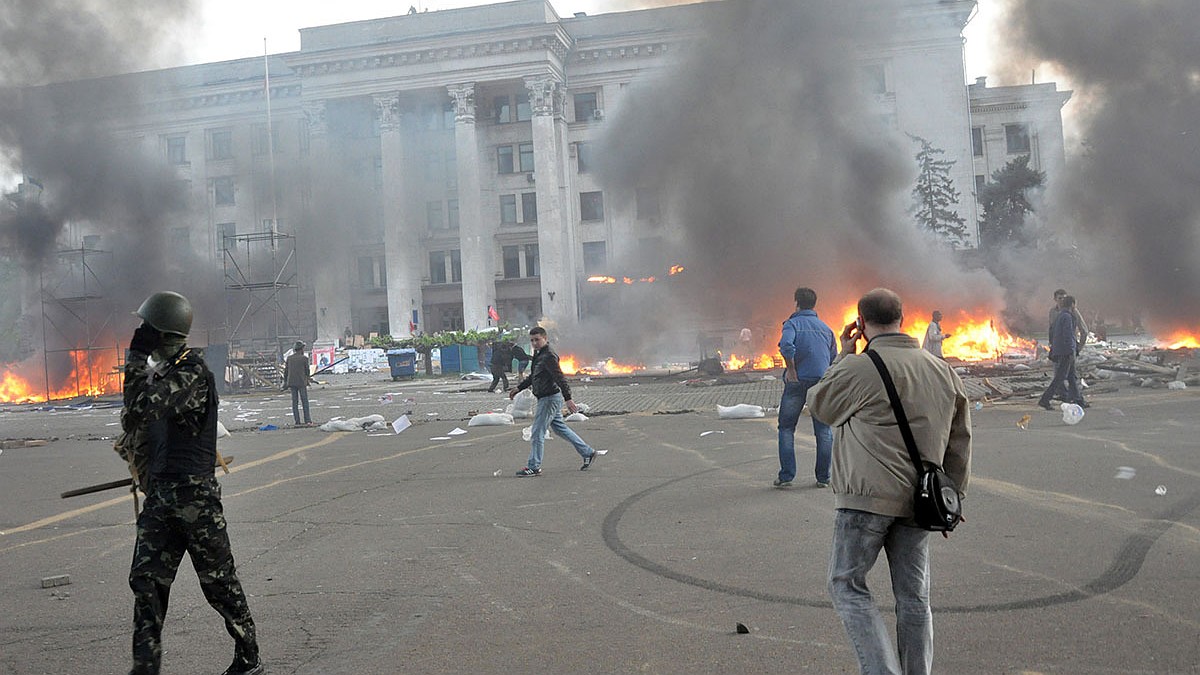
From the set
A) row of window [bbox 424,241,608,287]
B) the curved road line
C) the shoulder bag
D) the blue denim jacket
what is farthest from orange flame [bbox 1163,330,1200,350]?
row of window [bbox 424,241,608,287]

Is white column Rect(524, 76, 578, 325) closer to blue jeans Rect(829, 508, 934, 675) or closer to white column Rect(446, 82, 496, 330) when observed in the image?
white column Rect(446, 82, 496, 330)

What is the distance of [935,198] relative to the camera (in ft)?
143

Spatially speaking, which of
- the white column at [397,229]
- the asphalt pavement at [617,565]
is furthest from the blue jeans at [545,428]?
the white column at [397,229]

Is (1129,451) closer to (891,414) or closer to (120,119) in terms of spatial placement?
(891,414)

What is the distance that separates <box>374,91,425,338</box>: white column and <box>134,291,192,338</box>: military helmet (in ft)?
151

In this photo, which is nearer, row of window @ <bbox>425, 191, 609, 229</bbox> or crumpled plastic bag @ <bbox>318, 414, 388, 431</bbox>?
crumpled plastic bag @ <bbox>318, 414, 388, 431</bbox>

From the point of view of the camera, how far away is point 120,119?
27.0m

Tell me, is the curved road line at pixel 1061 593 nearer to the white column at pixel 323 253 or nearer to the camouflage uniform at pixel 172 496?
the camouflage uniform at pixel 172 496

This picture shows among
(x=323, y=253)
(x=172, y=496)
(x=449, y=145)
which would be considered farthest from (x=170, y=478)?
(x=449, y=145)

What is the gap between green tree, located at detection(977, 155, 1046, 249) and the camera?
44375 millimetres

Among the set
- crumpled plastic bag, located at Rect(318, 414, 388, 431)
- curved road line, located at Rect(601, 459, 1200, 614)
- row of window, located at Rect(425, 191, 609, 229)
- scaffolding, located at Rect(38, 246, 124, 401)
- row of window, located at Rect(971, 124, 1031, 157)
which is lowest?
curved road line, located at Rect(601, 459, 1200, 614)

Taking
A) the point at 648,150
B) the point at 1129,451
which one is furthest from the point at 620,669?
the point at 648,150

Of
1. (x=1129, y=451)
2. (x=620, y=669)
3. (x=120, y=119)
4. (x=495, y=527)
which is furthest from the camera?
(x=120, y=119)

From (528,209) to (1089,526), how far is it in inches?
1908
